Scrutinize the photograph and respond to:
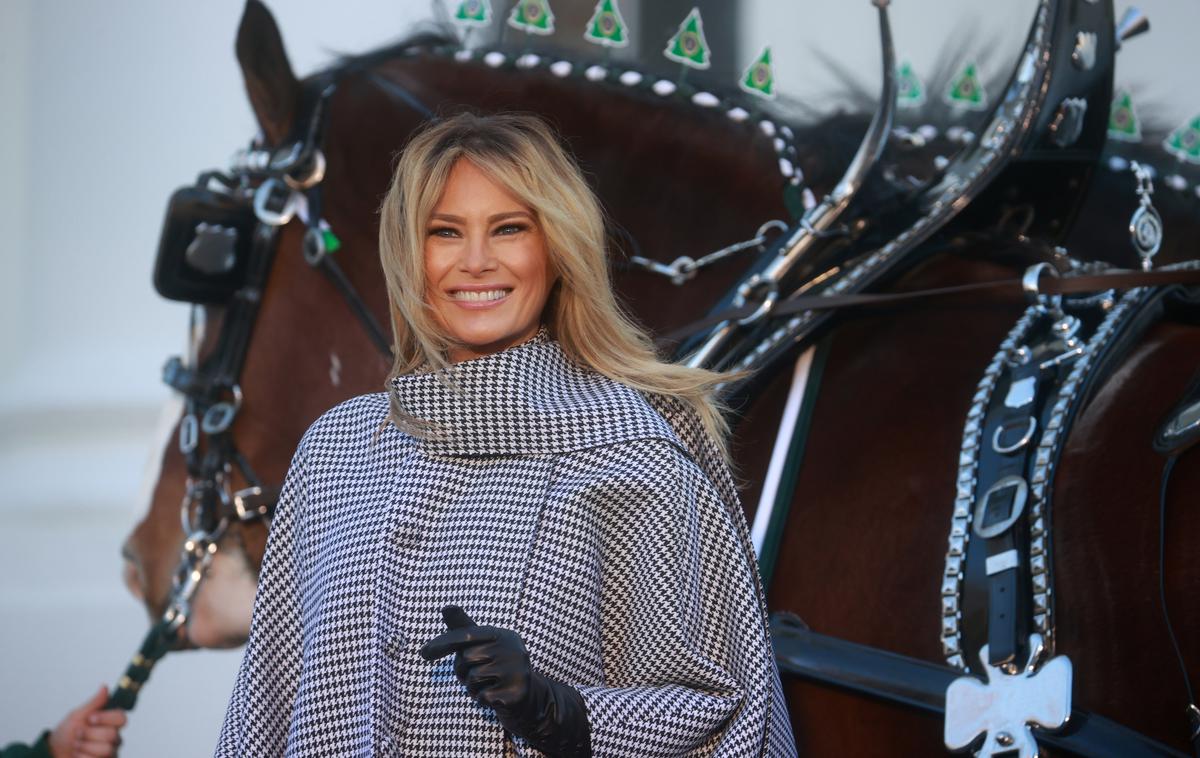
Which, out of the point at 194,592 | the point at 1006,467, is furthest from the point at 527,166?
the point at 194,592

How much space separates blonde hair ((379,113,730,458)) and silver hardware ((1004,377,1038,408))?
24cm

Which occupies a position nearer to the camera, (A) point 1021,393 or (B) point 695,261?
(A) point 1021,393

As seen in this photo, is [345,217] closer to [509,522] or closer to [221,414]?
[221,414]

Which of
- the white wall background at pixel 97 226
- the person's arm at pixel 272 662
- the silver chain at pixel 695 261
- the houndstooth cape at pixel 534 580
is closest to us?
the houndstooth cape at pixel 534 580

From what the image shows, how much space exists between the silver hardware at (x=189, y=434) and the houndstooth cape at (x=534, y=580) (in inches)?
26.6

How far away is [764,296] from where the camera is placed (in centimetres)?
118

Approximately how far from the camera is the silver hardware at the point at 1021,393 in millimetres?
995

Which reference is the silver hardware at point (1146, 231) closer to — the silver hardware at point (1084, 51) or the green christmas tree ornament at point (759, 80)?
the silver hardware at point (1084, 51)

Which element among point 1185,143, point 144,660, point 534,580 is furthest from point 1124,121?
point 144,660

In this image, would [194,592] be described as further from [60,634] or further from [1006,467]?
[1006,467]

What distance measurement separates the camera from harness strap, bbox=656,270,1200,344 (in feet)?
3.34

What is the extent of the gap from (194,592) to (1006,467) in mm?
932

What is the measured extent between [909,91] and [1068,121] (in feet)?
1.13

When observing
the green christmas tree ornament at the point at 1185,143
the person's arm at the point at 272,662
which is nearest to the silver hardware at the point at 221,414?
the person's arm at the point at 272,662
